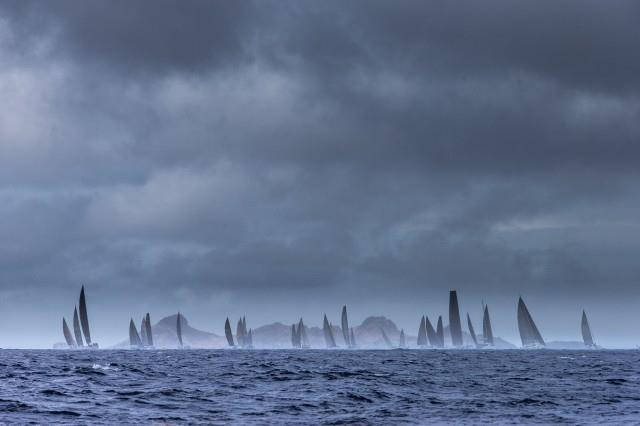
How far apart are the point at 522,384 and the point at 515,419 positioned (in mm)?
23363

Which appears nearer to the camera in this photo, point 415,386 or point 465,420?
point 465,420

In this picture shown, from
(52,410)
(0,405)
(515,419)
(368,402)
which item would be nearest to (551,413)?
(515,419)

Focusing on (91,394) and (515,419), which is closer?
(515,419)

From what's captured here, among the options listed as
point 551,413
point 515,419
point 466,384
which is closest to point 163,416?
point 515,419

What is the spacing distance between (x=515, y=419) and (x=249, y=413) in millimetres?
12613

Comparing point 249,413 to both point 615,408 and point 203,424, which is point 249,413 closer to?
point 203,424

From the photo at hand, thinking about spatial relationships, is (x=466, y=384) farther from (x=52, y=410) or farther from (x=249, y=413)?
(x=52, y=410)

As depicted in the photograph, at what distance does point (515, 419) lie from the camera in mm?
33812

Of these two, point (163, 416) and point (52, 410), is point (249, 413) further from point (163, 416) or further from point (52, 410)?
point (52, 410)

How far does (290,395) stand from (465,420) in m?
13.1

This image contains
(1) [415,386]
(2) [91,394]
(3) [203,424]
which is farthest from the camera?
(1) [415,386]

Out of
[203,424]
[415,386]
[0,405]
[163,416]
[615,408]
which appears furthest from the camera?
[415,386]

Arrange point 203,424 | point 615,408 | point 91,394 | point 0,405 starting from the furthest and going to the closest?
point 91,394 < point 615,408 < point 0,405 < point 203,424

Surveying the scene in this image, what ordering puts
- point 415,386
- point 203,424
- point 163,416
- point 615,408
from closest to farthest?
point 203,424 → point 163,416 → point 615,408 → point 415,386
